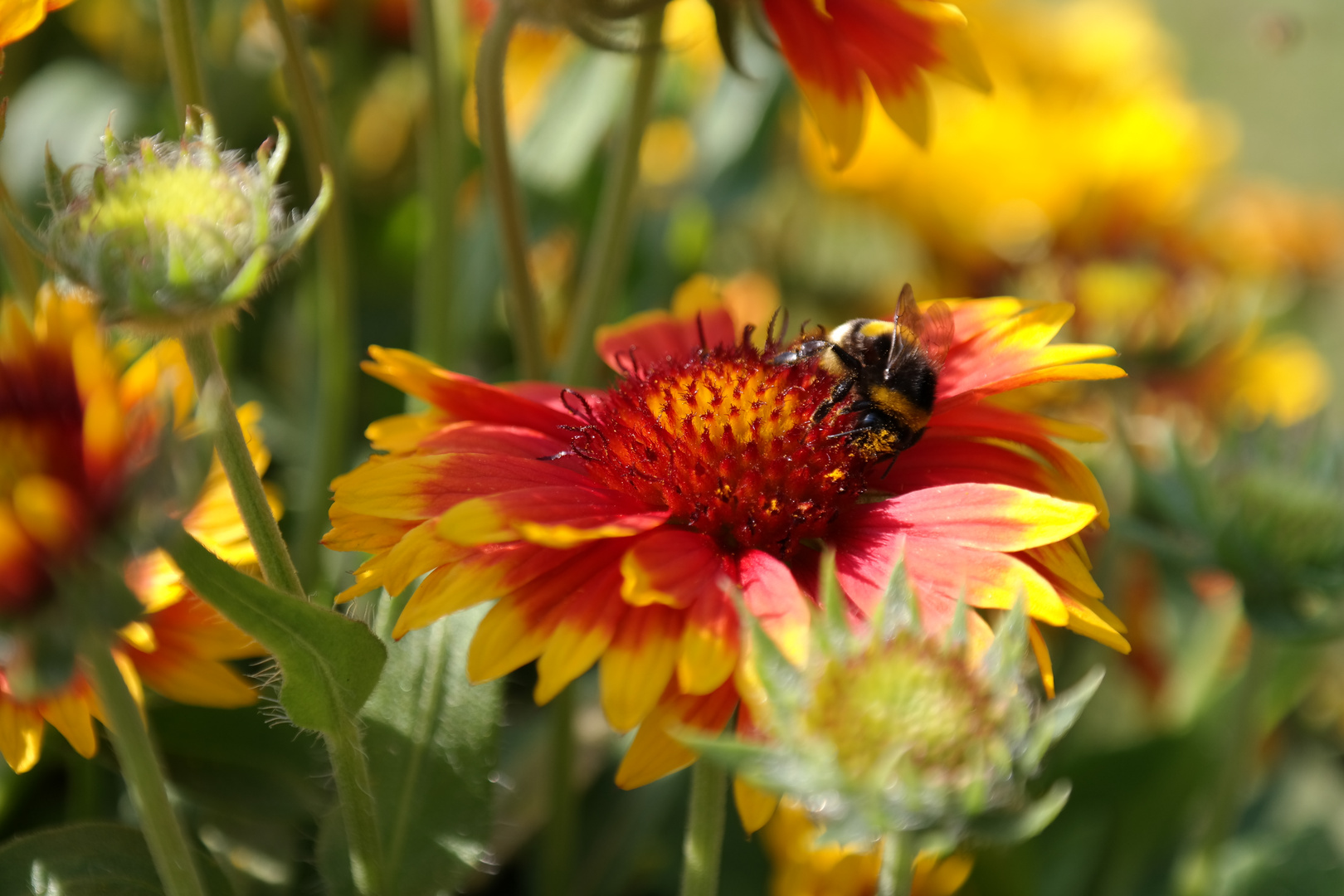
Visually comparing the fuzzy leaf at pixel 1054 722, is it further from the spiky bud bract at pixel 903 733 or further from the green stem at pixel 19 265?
the green stem at pixel 19 265

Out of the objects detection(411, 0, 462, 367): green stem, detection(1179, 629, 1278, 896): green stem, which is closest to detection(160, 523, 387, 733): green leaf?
detection(411, 0, 462, 367): green stem

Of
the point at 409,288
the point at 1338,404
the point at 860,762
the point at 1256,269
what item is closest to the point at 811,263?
the point at 409,288

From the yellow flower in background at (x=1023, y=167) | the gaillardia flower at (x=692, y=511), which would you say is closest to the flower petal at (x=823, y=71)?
the gaillardia flower at (x=692, y=511)

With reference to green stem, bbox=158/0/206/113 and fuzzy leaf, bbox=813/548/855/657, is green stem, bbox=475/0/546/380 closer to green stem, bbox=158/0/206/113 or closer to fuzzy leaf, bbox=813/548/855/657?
green stem, bbox=158/0/206/113

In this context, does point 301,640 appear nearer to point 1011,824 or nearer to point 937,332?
point 1011,824

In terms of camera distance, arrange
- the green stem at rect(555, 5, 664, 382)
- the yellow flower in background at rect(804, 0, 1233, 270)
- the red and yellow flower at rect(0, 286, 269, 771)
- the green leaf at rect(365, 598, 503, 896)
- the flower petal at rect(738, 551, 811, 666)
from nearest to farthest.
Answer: the red and yellow flower at rect(0, 286, 269, 771) → the flower petal at rect(738, 551, 811, 666) → the green leaf at rect(365, 598, 503, 896) → the green stem at rect(555, 5, 664, 382) → the yellow flower in background at rect(804, 0, 1233, 270)
